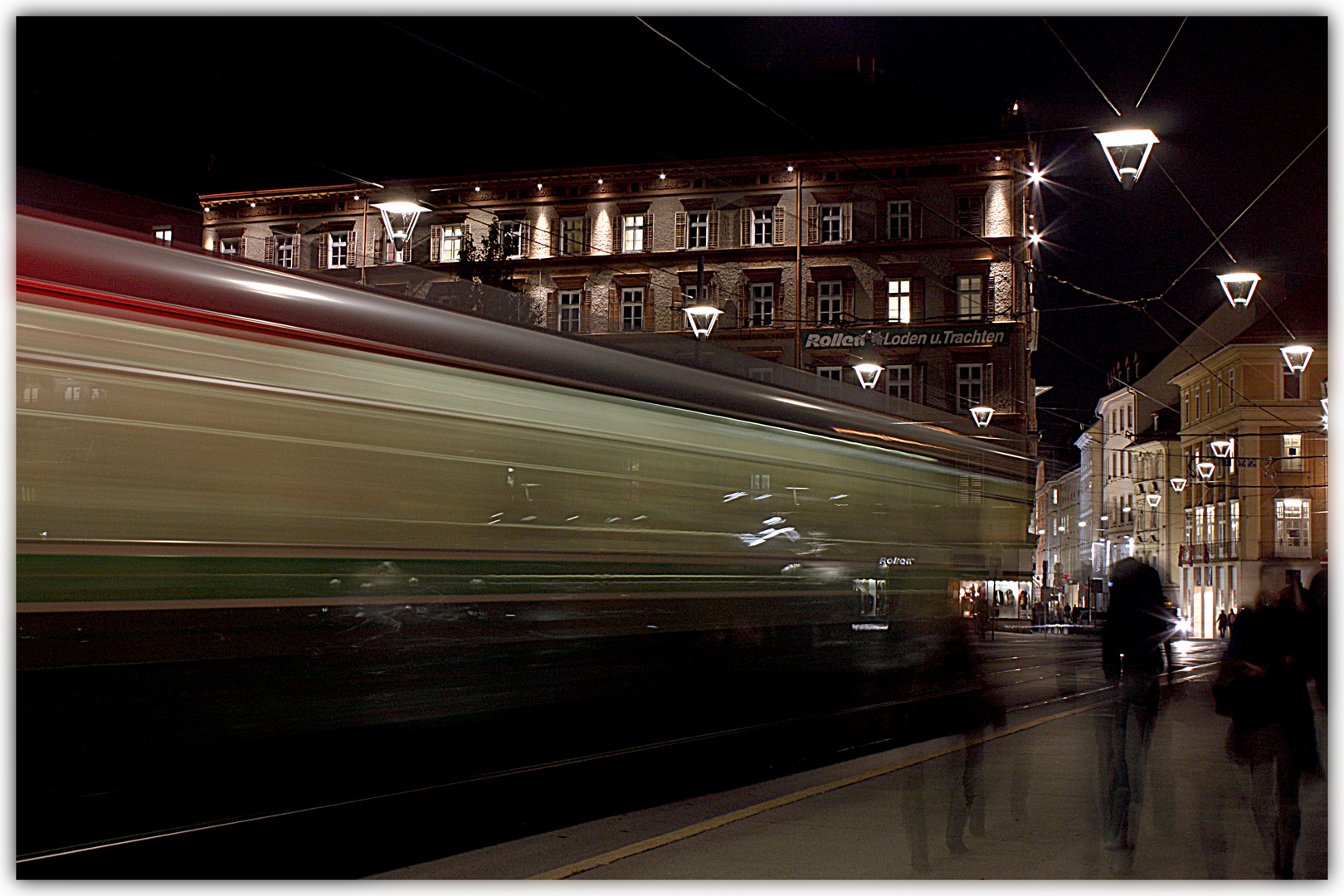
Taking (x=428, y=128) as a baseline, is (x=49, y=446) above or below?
below

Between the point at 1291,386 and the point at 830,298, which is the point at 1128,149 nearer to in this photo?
the point at 1291,386

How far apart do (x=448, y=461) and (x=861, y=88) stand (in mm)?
46451

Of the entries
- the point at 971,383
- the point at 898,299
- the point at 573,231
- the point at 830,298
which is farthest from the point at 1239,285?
the point at 573,231

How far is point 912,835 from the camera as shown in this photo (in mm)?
6359

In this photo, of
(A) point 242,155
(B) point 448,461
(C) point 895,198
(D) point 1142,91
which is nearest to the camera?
(B) point 448,461

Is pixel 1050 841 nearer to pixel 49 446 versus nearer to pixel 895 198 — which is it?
pixel 49 446

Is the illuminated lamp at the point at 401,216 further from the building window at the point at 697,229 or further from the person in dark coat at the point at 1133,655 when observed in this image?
the building window at the point at 697,229

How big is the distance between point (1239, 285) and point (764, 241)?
103 ft

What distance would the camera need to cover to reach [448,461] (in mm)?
7371

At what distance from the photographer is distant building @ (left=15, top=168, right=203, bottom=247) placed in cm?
616

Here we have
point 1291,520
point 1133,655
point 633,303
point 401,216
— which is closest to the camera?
point 1133,655

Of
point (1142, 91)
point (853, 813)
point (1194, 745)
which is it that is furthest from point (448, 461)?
point (1142, 91)

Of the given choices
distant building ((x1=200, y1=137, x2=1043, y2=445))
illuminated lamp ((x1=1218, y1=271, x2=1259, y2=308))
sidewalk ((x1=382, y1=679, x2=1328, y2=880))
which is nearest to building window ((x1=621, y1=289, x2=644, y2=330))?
distant building ((x1=200, y1=137, x2=1043, y2=445))

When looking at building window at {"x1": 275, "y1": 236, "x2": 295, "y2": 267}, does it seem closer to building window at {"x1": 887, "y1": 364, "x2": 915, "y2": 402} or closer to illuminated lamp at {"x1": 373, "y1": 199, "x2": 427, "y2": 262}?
building window at {"x1": 887, "y1": 364, "x2": 915, "y2": 402}
